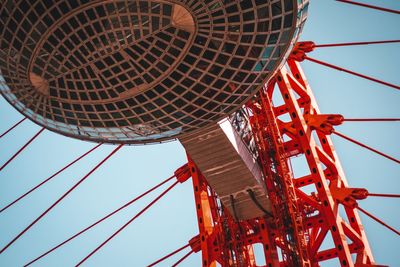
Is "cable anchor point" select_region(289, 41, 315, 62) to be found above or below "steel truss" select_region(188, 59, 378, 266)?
above

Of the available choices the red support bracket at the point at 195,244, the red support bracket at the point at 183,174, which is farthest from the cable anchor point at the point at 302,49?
the red support bracket at the point at 195,244

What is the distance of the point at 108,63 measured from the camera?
14109 mm

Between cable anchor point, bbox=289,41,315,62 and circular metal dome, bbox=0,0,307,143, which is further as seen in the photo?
cable anchor point, bbox=289,41,315,62

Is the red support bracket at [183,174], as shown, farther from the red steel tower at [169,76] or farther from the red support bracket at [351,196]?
the red support bracket at [351,196]

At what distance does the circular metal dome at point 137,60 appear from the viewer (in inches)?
517

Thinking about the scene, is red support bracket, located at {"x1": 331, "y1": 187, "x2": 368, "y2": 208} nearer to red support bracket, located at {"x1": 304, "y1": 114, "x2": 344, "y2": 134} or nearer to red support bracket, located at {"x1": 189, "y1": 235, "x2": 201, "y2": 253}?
red support bracket, located at {"x1": 304, "y1": 114, "x2": 344, "y2": 134}

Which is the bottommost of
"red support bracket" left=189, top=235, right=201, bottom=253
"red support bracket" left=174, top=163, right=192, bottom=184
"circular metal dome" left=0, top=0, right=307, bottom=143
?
"red support bracket" left=189, top=235, right=201, bottom=253

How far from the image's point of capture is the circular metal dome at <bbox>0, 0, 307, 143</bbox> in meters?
13.1

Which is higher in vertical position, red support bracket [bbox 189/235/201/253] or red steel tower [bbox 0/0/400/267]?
red steel tower [bbox 0/0/400/267]

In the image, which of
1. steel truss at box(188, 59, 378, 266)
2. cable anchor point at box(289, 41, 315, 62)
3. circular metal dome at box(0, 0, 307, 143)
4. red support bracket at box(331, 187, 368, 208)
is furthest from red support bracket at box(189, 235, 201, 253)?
circular metal dome at box(0, 0, 307, 143)

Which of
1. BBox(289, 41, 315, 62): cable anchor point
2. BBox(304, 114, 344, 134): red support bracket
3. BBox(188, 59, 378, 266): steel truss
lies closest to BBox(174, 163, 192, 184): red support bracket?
BBox(188, 59, 378, 266): steel truss

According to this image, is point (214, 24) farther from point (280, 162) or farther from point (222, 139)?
point (280, 162)

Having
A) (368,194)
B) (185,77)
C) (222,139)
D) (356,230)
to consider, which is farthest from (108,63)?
(356,230)

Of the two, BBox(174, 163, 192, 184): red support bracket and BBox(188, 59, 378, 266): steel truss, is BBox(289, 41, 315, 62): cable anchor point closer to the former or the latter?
BBox(188, 59, 378, 266): steel truss
